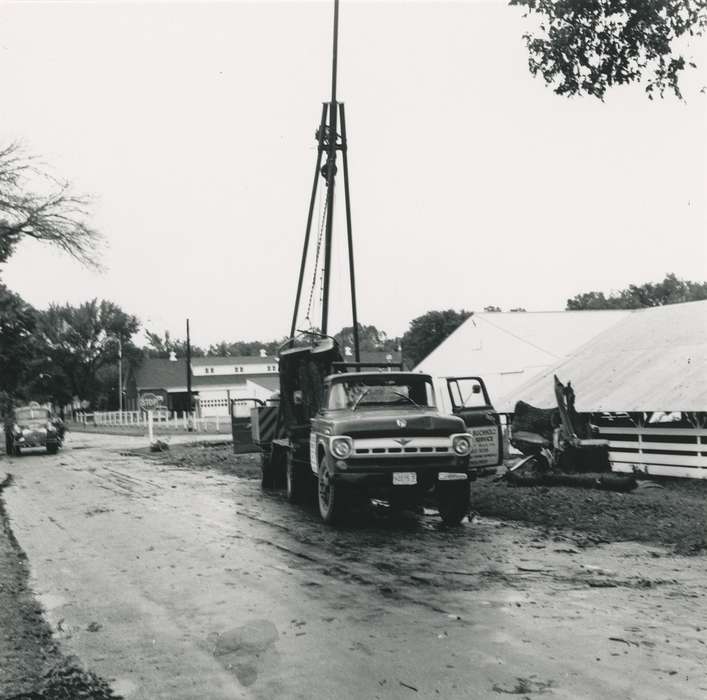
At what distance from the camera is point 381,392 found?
12523 mm

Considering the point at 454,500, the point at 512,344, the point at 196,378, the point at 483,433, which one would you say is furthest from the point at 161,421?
the point at 454,500

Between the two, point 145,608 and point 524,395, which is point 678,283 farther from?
point 145,608

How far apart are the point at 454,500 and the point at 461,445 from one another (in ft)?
2.44

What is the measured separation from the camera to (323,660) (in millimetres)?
5551

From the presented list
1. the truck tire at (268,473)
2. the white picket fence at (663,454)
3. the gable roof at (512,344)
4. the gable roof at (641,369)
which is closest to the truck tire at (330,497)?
the truck tire at (268,473)

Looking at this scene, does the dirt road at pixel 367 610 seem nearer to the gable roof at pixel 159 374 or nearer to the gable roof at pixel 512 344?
the gable roof at pixel 512 344

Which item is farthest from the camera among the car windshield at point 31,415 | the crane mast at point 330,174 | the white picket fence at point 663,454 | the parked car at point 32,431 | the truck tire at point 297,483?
the car windshield at point 31,415

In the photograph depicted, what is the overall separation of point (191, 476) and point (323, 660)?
15808 millimetres

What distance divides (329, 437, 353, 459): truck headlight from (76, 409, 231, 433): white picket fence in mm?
38361

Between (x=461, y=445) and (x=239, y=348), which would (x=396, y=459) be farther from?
(x=239, y=348)

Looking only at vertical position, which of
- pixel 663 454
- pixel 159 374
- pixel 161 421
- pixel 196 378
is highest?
pixel 159 374

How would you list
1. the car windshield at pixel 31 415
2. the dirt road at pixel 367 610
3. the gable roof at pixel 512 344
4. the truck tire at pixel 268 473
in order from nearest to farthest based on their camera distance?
the dirt road at pixel 367 610, the truck tire at pixel 268 473, the car windshield at pixel 31 415, the gable roof at pixel 512 344

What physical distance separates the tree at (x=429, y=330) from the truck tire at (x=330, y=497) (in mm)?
72085

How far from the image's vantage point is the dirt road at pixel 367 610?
5168mm
